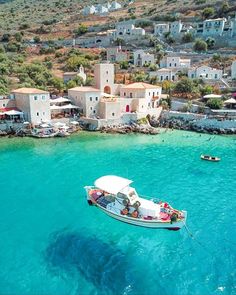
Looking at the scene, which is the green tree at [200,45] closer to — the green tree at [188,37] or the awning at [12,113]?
the green tree at [188,37]

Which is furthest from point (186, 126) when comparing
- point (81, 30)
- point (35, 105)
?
point (81, 30)

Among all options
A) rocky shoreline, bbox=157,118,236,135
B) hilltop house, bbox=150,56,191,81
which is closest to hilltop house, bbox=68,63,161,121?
rocky shoreline, bbox=157,118,236,135

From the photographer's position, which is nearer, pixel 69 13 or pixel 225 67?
pixel 225 67

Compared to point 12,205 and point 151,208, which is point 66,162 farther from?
point 151,208

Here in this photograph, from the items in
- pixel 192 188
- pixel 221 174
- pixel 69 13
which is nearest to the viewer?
pixel 192 188

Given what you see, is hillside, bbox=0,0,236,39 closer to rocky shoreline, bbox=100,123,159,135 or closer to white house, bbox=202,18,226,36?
white house, bbox=202,18,226,36

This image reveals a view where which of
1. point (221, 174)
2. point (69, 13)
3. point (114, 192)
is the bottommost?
point (221, 174)

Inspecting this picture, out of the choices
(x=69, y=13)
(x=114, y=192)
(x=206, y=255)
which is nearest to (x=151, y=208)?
(x=114, y=192)

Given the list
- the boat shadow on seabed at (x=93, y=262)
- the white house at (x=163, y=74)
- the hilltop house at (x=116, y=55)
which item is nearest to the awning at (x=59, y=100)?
the white house at (x=163, y=74)
